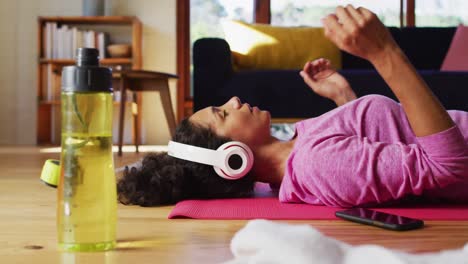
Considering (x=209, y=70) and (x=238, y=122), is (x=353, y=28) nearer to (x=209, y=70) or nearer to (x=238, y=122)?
(x=238, y=122)

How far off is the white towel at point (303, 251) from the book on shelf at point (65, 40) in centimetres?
444

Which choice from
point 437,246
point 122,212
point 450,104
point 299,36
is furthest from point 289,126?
point 437,246

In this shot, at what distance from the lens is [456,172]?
4.21 feet

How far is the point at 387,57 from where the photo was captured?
1.21 metres

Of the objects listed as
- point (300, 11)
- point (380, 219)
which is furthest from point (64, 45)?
point (380, 219)

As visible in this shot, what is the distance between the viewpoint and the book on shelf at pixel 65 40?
4.94m

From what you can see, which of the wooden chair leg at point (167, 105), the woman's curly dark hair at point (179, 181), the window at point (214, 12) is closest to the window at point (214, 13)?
the window at point (214, 12)

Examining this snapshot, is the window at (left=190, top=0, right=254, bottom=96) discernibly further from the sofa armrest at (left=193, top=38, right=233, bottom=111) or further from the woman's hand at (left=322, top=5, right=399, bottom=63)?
the woman's hand at (left=322, top=5, right=399, bottom=63)

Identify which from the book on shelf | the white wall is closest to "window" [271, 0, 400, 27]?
the white wall

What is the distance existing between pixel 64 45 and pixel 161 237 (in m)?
4.15

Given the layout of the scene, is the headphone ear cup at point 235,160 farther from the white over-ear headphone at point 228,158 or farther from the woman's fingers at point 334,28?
the woman's fingers at point 334,28

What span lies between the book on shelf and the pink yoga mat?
3.70m

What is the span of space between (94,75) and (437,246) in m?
0.62

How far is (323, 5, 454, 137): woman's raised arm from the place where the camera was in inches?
44.6
